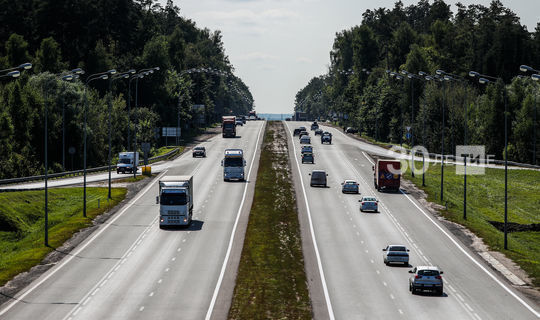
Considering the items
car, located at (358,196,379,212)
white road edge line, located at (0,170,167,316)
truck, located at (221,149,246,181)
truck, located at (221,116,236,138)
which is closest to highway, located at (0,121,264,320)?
white road edge line, located at (0,170,167,316)

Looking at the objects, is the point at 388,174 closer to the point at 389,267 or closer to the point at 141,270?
the point at 389,267

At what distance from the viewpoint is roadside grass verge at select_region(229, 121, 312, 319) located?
45844 mm

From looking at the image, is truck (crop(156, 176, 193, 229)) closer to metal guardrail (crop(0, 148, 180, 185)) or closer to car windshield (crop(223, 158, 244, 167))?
car windshield (crop(223, 158, 244, 167))

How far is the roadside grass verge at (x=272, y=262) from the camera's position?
4584cm

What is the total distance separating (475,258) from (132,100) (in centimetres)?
12578

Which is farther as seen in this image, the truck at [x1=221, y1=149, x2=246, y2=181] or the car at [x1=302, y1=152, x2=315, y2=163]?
the car at [x1=302, y1=152, x2=315, y2=163]

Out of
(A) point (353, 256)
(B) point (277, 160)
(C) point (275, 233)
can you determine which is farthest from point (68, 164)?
(A) point (353, 256)

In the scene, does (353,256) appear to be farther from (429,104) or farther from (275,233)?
(429,104)

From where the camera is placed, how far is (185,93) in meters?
192

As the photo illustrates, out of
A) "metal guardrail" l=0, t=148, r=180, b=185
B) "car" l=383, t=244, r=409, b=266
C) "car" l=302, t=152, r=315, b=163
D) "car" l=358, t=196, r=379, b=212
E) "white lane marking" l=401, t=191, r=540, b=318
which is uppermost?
"car" l=302, t=152, r=315, b=163

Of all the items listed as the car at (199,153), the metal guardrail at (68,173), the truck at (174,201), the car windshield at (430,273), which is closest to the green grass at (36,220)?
the metal guardrail at (68,173)

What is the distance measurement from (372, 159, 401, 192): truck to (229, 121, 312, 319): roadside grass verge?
10.8 m

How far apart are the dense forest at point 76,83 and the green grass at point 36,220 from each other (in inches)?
1032

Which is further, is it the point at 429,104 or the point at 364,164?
the point at 429,104
